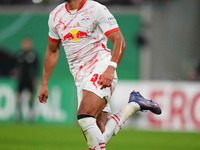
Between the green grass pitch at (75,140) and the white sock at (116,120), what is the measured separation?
2.58 metres

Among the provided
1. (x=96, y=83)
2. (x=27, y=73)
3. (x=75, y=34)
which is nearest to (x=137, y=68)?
(x=27, y=73)

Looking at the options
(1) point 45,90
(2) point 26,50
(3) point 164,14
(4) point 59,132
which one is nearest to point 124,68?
(3) point 164,14

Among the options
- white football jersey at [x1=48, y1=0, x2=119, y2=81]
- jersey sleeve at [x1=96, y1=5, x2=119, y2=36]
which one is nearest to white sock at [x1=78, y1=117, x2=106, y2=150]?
white football jersey at [x1=48, y1=0, x2=119, y2=81]

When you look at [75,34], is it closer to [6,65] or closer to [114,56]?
[114,56]

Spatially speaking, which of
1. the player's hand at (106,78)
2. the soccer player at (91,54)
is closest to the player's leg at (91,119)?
the soccer player at (91,54)

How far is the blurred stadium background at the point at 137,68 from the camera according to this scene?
13.5 metres

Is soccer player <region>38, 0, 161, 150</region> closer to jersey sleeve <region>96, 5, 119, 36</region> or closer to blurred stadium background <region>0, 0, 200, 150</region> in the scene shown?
jersey sleeve <region>96, 5, 119, 36</region>

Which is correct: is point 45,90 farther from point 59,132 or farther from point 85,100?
point 59,132

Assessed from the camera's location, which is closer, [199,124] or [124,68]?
[199,124]

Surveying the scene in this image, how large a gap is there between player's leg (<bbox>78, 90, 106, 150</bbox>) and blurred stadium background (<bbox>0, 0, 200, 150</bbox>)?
5832 mm

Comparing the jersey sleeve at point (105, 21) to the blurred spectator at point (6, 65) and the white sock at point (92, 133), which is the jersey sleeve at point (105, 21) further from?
the blurred spectator at point (6, 65)

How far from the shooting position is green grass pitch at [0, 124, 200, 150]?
922 cm

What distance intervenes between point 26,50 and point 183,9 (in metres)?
5.26

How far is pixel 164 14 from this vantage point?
16516 millimetres
